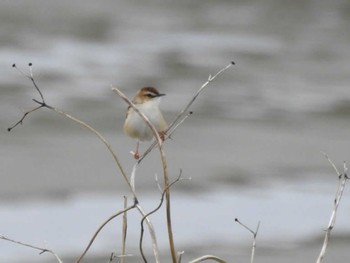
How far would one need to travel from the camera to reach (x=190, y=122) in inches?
531

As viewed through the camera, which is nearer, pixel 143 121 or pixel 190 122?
→ pixel 143 121

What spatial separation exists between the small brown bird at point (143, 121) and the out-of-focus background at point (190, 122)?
A: 4162 mm

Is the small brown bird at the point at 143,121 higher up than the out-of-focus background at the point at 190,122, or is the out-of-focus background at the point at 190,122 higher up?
the out-of-focus background at the point at 190,122

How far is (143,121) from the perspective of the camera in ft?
15.9

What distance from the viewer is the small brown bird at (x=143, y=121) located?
490 centimetres

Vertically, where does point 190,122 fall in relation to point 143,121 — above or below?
above

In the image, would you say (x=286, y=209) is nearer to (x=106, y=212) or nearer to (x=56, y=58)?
(x=106, y=212)

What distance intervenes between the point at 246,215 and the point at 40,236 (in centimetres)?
178

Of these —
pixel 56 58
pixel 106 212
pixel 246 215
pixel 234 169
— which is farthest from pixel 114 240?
pixel 56 58

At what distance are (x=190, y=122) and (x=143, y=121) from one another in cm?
864

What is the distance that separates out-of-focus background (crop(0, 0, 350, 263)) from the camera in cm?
1045

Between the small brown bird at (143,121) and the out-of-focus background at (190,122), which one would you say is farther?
A: the out-of-focus background at (190,122)

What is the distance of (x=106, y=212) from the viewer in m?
10.6

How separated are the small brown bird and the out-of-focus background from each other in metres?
4.16
